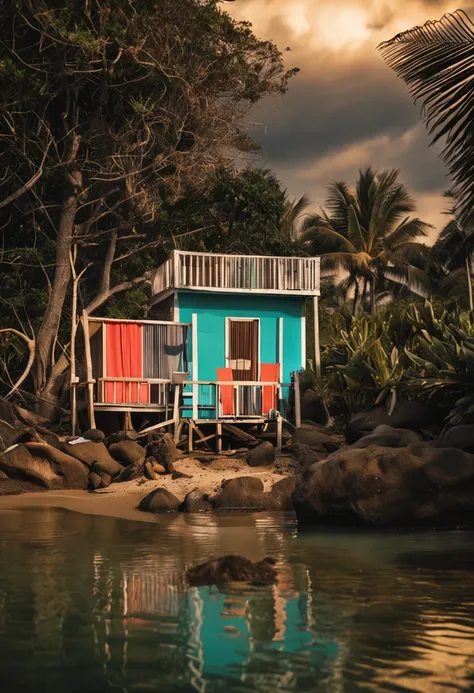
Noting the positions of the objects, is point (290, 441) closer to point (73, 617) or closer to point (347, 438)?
point (347, 438)

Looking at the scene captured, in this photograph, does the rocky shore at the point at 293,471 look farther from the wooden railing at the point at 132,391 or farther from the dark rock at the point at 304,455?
the wooden railing at the point at 132,391

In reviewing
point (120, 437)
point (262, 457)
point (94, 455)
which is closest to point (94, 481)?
point (94, 455)

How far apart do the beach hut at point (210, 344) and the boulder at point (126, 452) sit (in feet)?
5.91

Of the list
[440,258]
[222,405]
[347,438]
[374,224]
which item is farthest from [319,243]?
[347,438]

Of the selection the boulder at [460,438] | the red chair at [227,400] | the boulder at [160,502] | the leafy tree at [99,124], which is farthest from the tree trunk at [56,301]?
the boulder at [460,438]

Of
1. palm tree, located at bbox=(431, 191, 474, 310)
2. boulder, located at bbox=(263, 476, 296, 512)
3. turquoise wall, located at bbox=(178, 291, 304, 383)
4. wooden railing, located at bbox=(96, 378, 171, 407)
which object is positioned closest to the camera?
boulder, located at bbox=(263, 476, 296, 512)

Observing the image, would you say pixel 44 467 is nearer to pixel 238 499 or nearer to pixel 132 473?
pixel 132 473

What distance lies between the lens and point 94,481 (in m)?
18.3

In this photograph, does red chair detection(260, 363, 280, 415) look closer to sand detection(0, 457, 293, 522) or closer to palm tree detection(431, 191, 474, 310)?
sand detection(0, 457, 293, 522)

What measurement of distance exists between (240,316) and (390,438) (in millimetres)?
9584

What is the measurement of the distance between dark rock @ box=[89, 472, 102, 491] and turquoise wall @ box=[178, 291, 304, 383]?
21.6ft

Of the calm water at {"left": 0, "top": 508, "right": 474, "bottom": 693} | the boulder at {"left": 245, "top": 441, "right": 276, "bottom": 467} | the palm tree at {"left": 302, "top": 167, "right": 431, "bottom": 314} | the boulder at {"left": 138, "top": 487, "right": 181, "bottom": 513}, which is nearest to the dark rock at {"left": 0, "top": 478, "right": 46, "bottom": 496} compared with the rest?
the boulder at {"left": 138, "top": 487, "right": 181, "bottom": 513}

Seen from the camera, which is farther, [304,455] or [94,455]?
[94,455]

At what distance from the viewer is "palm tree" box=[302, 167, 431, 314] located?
139 feet
